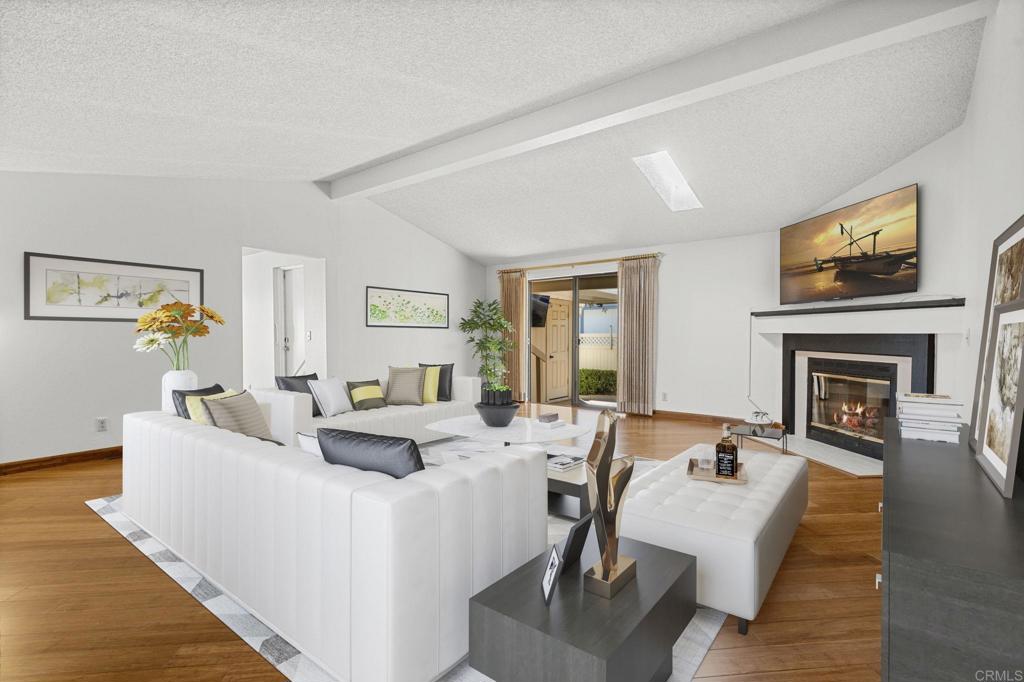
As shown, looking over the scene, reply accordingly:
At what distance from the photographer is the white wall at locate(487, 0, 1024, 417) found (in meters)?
2.40

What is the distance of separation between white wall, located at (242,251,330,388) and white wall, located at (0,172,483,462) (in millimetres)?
143

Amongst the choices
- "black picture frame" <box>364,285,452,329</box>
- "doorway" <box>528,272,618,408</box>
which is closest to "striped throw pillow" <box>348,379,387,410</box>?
"black picture frame" <box>364,285,452,329</box>

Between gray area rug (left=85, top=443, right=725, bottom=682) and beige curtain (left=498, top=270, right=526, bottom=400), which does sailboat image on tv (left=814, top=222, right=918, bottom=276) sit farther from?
beige curtain (left=498, top=270, right=526, bottom=400)

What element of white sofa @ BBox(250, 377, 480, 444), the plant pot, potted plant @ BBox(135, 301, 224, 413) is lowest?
white sofa @ BBox(250, 377, 480, 444)

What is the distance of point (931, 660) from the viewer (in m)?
0.95

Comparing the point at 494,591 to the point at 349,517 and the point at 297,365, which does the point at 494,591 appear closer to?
the point at 349,517

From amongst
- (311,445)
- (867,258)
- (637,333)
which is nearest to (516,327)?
(637,333)

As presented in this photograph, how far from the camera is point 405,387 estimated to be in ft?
17.0

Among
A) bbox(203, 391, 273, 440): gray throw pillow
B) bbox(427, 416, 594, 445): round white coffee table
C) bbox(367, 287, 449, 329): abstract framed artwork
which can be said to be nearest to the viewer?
bbox(203, 391, 273, 440): gray throw pillow

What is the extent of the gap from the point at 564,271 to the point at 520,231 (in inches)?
50.3

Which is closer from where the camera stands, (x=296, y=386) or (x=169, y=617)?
(x=169, y=617)

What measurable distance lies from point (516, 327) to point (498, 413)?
16.2 ft

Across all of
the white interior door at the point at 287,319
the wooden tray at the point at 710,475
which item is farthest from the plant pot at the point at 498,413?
the white interior door at the point at 287,319

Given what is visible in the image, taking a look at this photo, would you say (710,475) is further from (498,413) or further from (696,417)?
(696,417)
